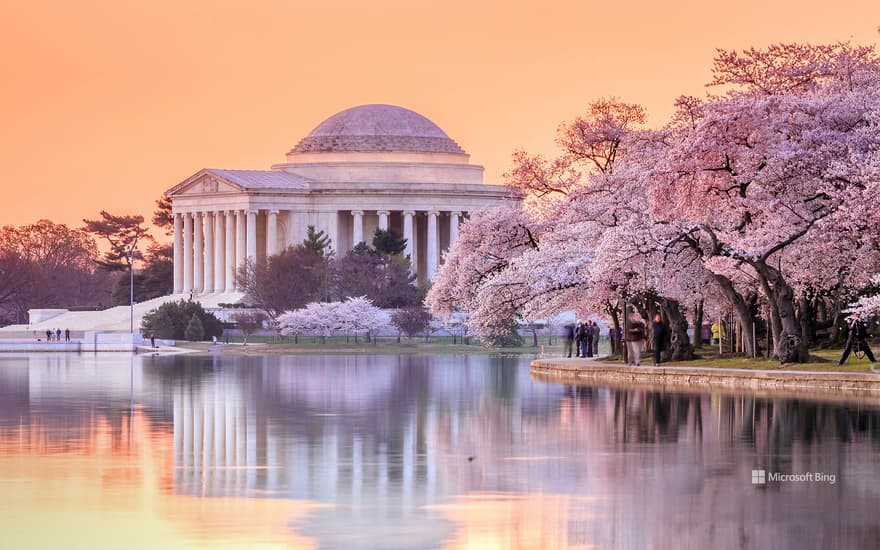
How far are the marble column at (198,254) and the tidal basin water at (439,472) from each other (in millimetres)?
123382

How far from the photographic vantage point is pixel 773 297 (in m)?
46.9

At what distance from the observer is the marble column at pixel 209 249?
6235 inches

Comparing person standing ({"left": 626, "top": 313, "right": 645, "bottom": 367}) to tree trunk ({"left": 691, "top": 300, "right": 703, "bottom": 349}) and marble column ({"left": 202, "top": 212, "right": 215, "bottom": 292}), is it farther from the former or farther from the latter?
marble column ({"left": 202, "top": 212, "right": 215, "bottom": 292})

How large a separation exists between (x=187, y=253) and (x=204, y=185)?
7.52m

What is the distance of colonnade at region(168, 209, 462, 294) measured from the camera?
154 m

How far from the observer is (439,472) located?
68.3 ft

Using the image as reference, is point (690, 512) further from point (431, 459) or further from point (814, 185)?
point (814, 185)

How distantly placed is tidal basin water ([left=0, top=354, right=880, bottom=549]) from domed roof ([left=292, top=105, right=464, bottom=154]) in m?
129

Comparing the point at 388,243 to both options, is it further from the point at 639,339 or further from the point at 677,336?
the point at 639,339

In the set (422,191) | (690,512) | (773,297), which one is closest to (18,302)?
(422,191)

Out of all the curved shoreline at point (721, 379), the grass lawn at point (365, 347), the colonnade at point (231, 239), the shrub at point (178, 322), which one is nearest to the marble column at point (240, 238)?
the colonnade at point (231, 239)

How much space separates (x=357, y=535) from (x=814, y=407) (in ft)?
61.0

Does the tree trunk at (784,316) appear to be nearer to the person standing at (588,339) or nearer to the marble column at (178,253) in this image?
the person standing at (588,339)

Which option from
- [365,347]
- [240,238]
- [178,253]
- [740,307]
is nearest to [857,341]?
[740,307]
